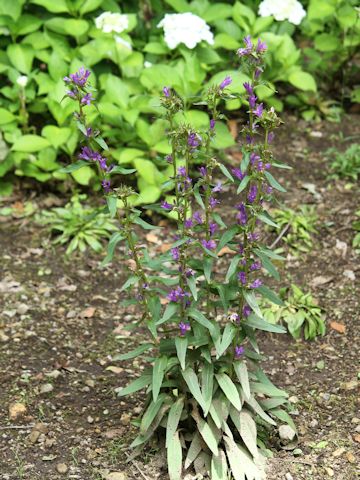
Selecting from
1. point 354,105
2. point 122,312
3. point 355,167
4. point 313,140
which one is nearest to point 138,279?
point 122,312

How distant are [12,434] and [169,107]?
1.65 meters

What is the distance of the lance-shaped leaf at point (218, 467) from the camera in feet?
9.46

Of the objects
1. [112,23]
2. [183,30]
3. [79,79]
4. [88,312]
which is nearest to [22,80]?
[112,23]

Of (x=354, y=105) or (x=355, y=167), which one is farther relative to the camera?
(x=354, y=105)

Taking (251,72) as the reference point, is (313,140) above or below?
below

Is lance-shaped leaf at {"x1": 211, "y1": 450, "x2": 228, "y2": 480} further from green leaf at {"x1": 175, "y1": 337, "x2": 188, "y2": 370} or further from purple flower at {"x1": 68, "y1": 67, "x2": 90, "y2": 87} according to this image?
purple flower at {"x1": 68, "y1": 67, "x2": 90, "y2": 87}

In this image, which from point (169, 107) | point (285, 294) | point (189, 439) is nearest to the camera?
point (169, 107)

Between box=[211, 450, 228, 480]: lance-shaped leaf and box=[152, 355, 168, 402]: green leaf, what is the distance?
409 mm

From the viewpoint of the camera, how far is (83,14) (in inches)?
203

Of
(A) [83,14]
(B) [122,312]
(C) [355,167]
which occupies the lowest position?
(B) [122,312]

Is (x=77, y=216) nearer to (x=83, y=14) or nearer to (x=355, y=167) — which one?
(x=83, y=14)

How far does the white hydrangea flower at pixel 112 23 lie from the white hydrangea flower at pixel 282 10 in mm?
1043

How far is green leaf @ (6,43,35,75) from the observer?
4.90 metres

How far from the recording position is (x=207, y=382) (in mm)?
2799
